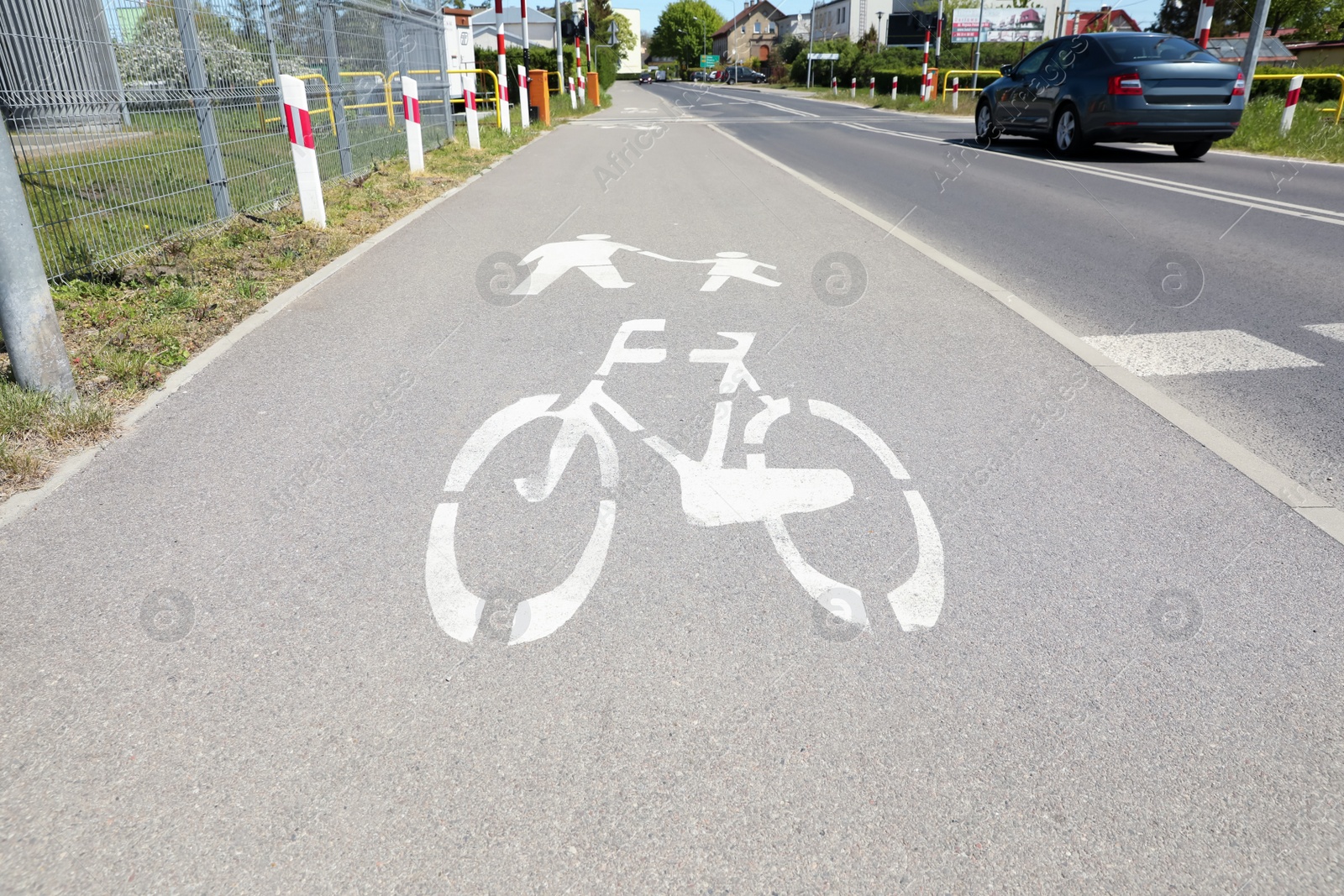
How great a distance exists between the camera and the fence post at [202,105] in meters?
7.94

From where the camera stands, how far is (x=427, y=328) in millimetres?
5762

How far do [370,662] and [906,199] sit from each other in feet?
32.3

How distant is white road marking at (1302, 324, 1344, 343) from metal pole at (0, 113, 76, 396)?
6.85 metres

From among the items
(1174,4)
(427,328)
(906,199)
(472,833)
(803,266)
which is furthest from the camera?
(1174,4)

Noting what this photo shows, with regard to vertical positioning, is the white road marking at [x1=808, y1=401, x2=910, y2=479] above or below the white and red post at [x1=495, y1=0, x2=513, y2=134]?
below

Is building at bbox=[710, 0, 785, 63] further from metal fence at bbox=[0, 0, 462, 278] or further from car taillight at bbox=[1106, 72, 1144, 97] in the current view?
metal fence at bbox=[0, 0, 462, 278]

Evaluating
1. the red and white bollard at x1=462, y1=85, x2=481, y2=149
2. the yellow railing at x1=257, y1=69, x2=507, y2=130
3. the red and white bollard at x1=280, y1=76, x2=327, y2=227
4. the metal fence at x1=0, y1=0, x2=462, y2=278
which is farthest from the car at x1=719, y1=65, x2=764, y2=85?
the red and white bollard at x1=280, y1=76, x2=327, y2=227

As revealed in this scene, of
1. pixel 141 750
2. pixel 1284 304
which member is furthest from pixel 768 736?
pixel 1284 304

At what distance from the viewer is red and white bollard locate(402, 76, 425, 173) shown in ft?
41.0

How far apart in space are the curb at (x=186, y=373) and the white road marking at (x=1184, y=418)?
15.6ft

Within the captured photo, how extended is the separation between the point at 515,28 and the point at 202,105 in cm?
7482

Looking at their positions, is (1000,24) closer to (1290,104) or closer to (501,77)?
(1290,104)

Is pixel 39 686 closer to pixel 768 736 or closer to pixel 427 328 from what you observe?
pixel 768 736

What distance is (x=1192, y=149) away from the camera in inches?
578
